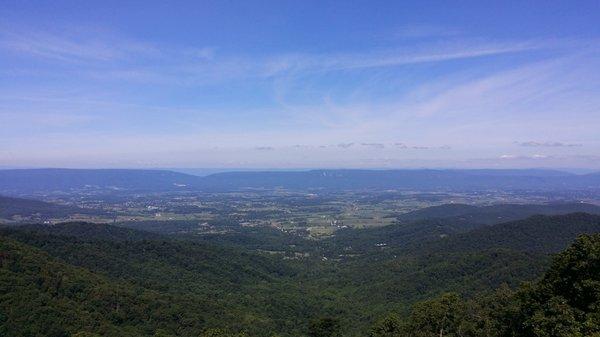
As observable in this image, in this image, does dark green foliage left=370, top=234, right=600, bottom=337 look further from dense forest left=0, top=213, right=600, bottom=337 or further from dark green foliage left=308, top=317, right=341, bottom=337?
dark green foliage left=308, top=317, right=341, bottom=337

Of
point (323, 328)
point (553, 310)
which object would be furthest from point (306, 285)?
point (553, 310)

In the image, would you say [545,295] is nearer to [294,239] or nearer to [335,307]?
[335,307]

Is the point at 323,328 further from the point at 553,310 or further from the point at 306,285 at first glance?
the point at 306,285

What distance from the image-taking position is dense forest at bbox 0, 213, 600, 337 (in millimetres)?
30625

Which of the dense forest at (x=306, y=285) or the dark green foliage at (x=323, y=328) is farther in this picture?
the dark green foliage at (x=323, y=328)

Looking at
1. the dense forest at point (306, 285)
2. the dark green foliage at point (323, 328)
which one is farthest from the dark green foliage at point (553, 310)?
the dark green foliage at point (323, 328)

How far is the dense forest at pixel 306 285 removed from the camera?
30625mm

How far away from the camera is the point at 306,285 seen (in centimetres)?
→ 11581

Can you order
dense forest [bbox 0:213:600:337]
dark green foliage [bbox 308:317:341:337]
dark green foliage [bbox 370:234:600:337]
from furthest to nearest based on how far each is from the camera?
1. dark green foliage [bbox 308:317:341:337]
2. dense forest [bbox 0:213:600:337]
3. dark green foliage [bbox 370:234:600:337]

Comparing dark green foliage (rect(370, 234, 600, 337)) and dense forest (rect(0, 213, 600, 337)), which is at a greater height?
dark green foliage (rect(370, 234, 600, 337))

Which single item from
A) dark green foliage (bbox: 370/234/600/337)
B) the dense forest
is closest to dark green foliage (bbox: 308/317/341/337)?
the dense forest

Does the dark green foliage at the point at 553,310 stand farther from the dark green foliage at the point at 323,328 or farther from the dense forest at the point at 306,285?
the dark green foliage at the point at 323,328

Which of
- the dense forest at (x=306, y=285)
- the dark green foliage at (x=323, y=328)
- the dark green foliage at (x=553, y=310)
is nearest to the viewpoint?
the dark green foliage at (x=553, y=310)

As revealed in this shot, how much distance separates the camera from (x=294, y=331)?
258 ft
